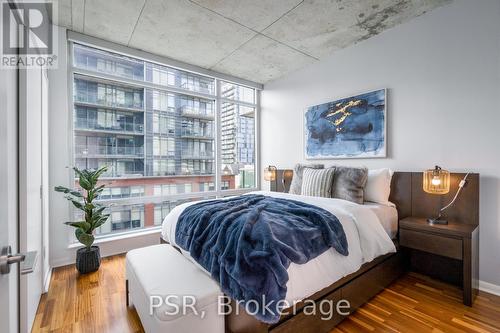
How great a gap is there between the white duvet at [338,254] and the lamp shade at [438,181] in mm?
644

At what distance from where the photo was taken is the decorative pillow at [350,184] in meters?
2.62

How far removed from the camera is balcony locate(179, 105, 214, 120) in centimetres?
386

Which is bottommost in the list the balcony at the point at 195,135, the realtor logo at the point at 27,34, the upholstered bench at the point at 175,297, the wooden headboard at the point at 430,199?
the upholstered bench at the point at 175,297

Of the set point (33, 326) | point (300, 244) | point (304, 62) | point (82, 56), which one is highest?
point (304, 62)

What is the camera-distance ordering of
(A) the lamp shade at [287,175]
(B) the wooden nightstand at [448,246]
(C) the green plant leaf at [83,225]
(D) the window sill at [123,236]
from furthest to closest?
(A) the lamp shade at [287,175], (D) the window sill at [123,236], (C) the green plant leaf at [83,225], (B) the wooden nightstand at [448,246]

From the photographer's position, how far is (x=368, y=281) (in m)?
2.01

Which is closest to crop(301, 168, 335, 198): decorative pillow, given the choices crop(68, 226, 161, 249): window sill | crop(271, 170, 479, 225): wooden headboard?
crop(271, 170, 479, 225): wooden headboard

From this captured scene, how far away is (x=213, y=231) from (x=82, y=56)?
9.56 ft

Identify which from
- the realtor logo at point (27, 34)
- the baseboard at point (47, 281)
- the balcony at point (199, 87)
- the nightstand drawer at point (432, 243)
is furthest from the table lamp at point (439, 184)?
the baseboard at point (47, 281)

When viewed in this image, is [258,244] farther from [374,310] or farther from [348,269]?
[374,310]

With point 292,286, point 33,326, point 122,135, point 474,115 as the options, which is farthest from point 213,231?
point 474,115

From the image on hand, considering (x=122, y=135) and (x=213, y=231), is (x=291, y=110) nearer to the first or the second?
(x=122, y=135)

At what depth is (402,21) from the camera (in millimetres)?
2688

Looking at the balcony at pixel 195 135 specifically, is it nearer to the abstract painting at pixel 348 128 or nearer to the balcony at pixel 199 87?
the balcony at pixel 199 87
